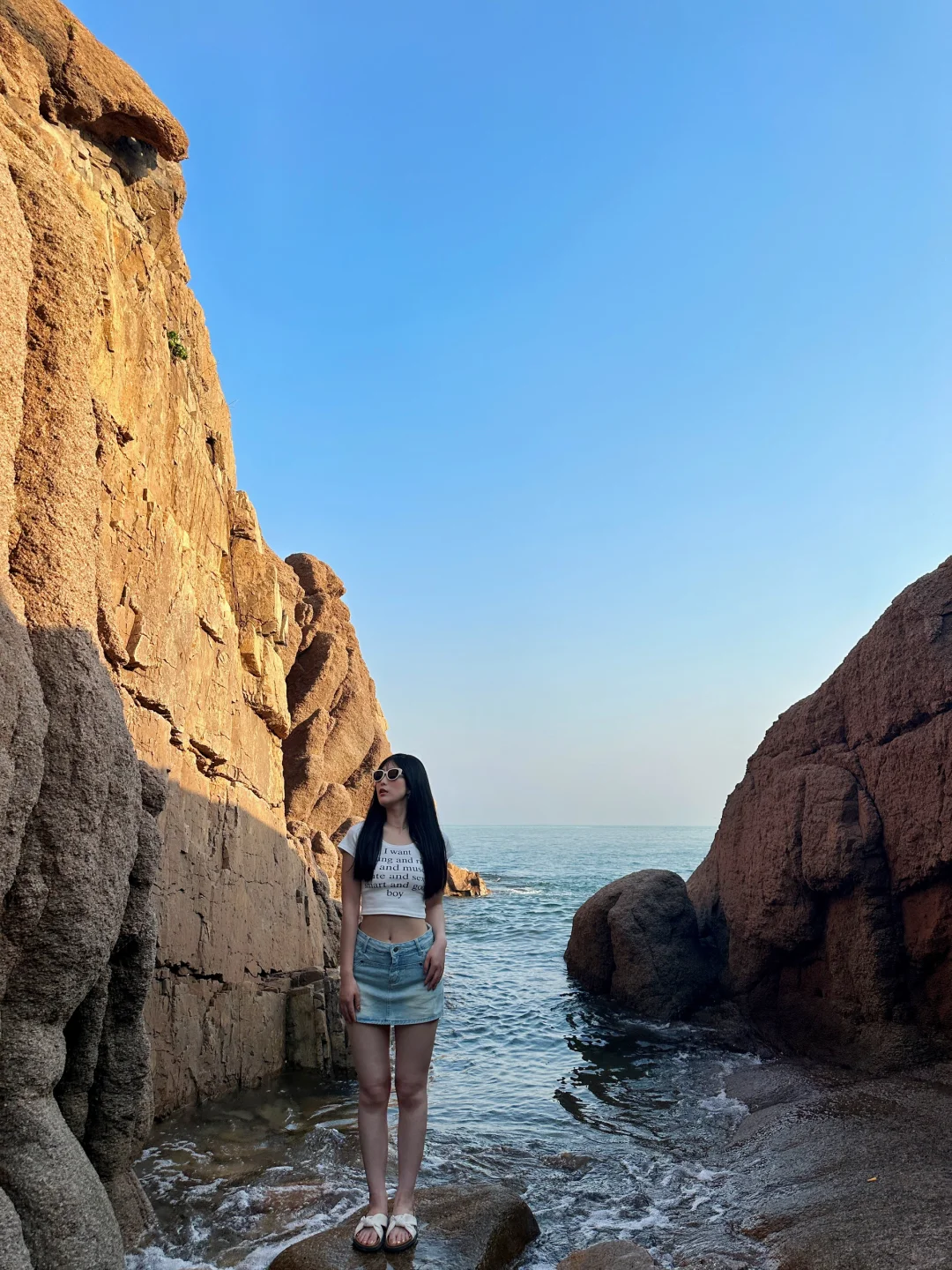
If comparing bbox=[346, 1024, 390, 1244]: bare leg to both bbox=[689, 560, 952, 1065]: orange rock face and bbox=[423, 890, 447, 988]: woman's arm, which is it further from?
bbox=[689, 560, 952, 1065]: orange rock face

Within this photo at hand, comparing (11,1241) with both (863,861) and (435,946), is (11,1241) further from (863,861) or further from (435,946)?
(863,861)

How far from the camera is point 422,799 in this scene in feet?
16.0

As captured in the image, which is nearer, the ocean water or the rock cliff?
the rock cliff

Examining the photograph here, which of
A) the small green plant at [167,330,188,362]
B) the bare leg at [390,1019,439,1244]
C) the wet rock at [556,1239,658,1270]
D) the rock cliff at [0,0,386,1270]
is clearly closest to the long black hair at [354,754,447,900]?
the bare leg at [390,1019,439,1244]

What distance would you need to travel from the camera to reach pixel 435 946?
180 inches

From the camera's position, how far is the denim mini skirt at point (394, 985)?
14.7 ft

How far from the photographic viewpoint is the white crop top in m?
4.61

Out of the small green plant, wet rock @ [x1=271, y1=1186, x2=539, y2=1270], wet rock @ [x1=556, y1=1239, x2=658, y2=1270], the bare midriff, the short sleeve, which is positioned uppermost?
the small green plant

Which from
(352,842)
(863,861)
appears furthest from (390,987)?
(863,861)

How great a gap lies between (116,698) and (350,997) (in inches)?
73.9

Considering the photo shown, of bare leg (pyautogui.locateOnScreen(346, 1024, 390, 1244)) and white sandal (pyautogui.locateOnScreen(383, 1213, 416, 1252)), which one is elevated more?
bare leg (pyautogui.locateOnScreen(346, 1024, 390, 1244))

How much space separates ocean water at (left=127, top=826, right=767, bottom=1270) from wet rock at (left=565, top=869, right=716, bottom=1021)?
0.41 m

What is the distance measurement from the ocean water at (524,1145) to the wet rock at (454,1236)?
0.28 m

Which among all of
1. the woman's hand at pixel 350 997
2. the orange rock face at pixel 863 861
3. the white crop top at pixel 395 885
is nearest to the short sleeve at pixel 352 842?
the white crop top at pixel 395 885
